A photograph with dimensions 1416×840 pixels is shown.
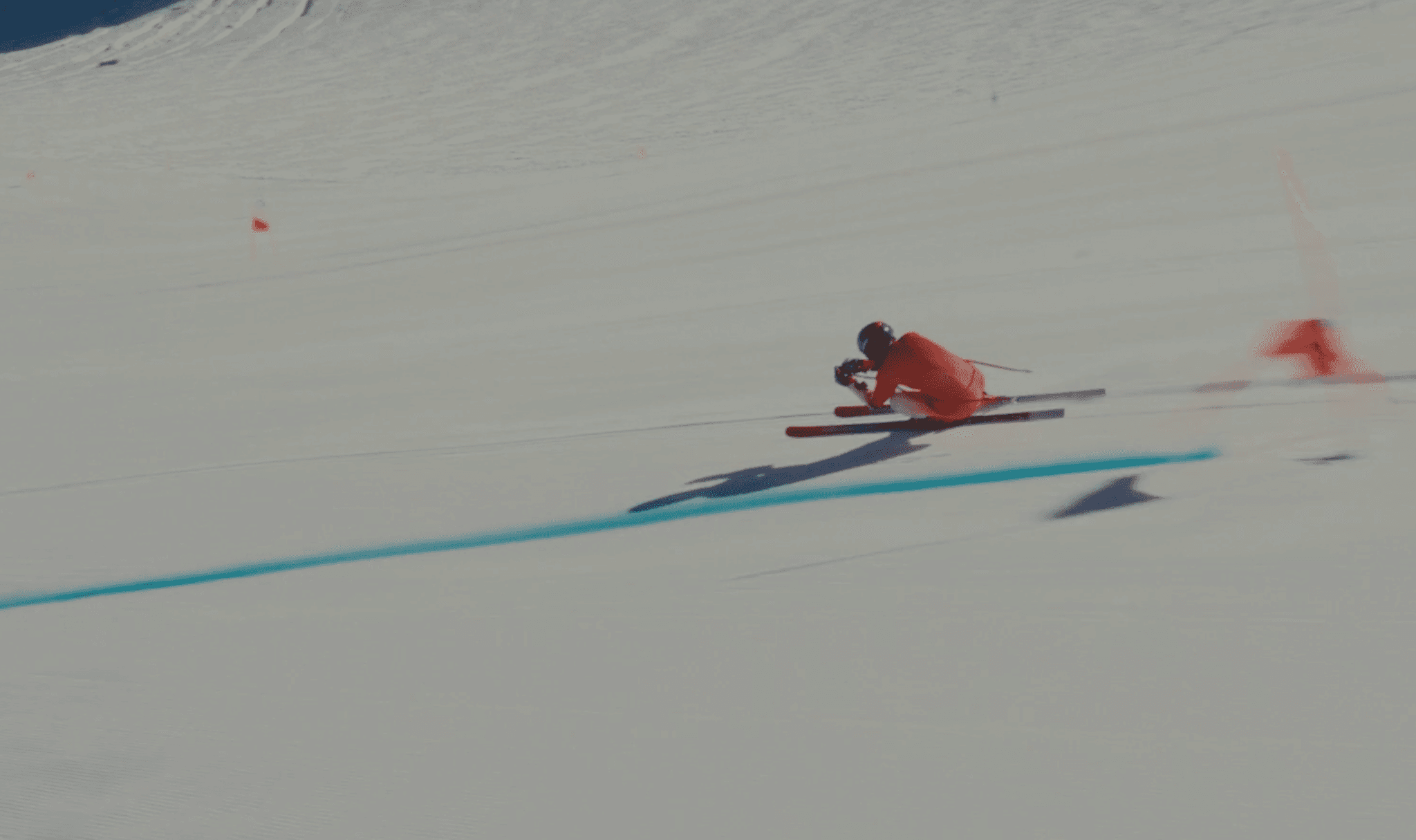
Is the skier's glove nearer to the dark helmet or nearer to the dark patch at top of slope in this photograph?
the dark helmet

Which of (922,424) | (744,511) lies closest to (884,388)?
(922,424)

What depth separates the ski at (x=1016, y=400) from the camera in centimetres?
428

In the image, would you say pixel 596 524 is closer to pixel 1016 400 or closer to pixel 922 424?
pixel 922 424

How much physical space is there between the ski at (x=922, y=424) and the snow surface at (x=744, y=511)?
0.10 metres

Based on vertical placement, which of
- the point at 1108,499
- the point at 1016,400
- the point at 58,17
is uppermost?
the point at 58,17

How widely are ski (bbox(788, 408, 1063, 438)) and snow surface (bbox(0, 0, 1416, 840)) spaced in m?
0.10

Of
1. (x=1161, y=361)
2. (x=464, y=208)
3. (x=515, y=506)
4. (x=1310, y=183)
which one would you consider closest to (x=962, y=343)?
(x=1161, y=361)

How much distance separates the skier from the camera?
3973 mm

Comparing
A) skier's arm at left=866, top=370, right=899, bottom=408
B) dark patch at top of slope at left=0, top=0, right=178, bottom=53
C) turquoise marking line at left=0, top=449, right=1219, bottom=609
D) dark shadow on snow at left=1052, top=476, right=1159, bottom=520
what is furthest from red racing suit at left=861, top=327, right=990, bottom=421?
dark patch at top of slope at left=0, top=0, right=178, bottom=53

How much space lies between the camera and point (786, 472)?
166 inches

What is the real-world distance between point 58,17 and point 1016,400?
140ft

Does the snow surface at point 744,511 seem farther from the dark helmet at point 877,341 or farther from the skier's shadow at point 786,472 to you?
the dark helmet at point 877,341

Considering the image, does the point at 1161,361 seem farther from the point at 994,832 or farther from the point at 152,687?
the point at 152,687

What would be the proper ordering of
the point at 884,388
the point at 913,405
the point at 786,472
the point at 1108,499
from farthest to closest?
the point at 786,472 → the point at 913,405 → the point at 884,388 → the point at 1108,499
